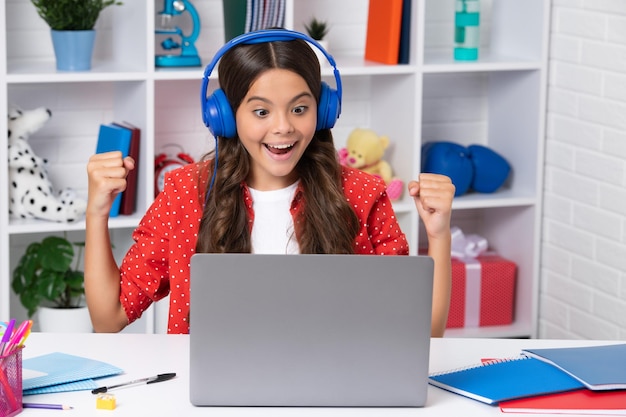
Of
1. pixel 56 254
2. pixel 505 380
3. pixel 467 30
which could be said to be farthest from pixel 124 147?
pixel 505 380

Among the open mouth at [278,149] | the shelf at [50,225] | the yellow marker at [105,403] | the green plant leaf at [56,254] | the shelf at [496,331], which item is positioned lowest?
the shelf at [496,331]

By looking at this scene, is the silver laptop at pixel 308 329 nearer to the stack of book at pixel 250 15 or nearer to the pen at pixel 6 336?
the pen at pixel 6 336

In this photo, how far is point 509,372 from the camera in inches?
59.7

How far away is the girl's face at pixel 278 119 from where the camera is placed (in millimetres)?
1794

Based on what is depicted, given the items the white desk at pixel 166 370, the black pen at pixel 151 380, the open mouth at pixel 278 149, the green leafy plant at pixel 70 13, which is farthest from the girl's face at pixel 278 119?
the green leafy plant at pixel 70 13

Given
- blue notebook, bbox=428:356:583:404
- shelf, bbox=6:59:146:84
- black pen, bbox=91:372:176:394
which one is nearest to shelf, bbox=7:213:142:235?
shelf, bbox=6:59:146:84

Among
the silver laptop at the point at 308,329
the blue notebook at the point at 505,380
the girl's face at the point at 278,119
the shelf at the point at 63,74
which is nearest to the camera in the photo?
the silver laptop at the point at 308,329

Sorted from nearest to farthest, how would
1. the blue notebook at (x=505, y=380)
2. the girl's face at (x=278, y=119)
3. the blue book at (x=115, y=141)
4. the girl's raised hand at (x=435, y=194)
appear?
1. the blue notebook at (x=505, y=380)
2. the girl's raised hand at (x=435, y=194)
3. the girl's face at (x=278, y=119)
4. the blue book at (x=115, y=141)

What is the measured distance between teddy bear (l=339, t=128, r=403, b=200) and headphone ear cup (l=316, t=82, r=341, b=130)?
4.20ft

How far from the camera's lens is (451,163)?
3.23 metres

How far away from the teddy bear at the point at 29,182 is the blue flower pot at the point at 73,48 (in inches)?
6.2

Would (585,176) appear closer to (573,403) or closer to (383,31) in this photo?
(383,31)

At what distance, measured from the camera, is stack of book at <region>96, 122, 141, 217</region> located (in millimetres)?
2918

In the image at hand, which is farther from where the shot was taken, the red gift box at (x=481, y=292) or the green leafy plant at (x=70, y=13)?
the red gift box at (x=481, y=292)
